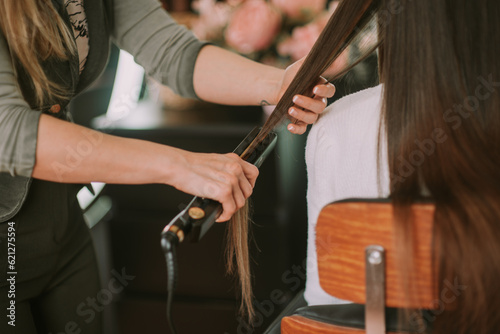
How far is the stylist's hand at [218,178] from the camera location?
2.39 feet

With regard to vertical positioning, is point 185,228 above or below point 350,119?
below

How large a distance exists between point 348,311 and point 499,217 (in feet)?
0.71

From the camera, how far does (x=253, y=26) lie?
5.67 ft

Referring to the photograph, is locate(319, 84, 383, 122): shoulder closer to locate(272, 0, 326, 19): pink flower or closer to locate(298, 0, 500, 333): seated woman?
locate(298, 0, 500, 333): seated woman

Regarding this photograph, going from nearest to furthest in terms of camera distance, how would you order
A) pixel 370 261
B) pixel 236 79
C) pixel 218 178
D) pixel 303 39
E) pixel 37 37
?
pixel 370 261 < pixel 218 178 < pixel 37 37 < pixel 236 79 < pixel 303 39

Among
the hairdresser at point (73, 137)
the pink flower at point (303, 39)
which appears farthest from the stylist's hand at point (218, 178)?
the pink flower at point (303, 39)

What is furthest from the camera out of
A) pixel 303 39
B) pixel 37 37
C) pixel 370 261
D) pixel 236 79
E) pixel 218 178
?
pixel 303 39

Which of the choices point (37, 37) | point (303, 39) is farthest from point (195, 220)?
point (303, 39)

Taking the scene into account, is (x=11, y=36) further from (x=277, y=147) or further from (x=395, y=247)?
(x=277, y=147)

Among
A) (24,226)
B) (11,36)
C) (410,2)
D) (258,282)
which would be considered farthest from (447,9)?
(258,282)

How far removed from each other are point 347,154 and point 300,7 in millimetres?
1035

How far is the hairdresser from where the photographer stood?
2.45ft

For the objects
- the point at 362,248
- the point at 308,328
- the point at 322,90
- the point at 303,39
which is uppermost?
the point at 303,39

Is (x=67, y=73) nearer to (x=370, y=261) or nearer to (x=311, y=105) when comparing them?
(x=311, y=105)
